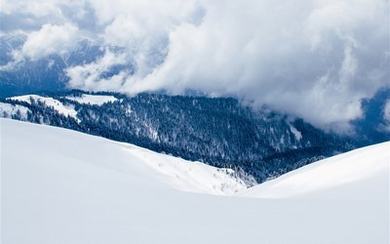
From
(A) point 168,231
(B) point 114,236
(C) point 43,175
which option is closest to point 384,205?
(A) point 168,231

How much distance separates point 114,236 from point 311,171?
1317 inches

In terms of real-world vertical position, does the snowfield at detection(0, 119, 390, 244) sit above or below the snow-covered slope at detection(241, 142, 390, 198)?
below

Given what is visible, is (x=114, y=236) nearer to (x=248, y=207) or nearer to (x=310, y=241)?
(x=310, y=241)

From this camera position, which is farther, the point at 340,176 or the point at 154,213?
the point at 340,176

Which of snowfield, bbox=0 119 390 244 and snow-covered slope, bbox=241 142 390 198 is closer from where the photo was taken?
snowfield, bbox=0 119 390 244

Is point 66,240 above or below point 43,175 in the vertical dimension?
below

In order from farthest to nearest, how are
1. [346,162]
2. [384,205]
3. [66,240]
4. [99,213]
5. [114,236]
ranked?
[346,162] → [384,205] → [99,213] → [114,236] → [66,240]

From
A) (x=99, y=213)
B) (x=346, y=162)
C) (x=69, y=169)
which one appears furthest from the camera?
(x=346, y=162)

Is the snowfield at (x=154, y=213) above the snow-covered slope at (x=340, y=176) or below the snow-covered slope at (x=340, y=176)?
below

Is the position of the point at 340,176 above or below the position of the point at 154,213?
above

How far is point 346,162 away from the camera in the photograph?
4388 centimetres

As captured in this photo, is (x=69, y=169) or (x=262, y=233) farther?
(x=69, y=169)

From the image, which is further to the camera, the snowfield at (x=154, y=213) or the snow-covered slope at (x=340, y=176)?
the snow-covered slope at (x=340, y=176)

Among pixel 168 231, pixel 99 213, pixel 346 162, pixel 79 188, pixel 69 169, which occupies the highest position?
pixel 346 162
